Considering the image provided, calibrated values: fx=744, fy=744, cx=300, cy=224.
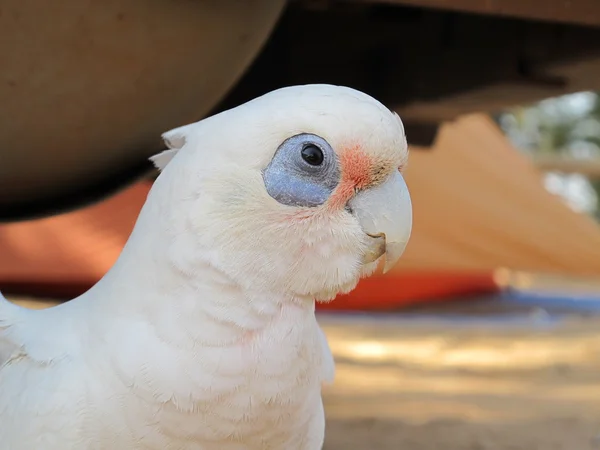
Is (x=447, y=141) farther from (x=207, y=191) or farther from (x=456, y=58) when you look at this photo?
(x=207, y=191)

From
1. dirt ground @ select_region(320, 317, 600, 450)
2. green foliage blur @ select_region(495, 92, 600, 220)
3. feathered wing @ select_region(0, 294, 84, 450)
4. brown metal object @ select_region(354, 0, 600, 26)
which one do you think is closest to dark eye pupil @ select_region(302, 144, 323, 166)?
feathered wing @ select_region(0, 294, 84, 450)

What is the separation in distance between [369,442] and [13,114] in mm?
1256

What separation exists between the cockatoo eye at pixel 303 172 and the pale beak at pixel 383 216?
42mm

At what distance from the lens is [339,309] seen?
5.11 metres

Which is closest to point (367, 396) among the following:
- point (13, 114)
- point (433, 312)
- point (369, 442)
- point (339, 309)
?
point (369, 442)

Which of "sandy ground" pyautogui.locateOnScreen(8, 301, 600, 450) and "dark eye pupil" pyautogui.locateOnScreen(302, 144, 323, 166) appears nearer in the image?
"dark eye pupil" pyautogui.locateOnScreen(302, 144, 323, 166)

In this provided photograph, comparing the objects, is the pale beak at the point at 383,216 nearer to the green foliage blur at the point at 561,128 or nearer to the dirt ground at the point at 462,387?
the dirt ground at the point at 462,387

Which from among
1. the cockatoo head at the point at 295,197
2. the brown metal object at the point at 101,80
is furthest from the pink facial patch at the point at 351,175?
the brown metal object at the point at 101,80

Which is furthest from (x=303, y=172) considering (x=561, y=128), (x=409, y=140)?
(x=561, y=128)

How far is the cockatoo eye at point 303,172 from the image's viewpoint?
838 mm

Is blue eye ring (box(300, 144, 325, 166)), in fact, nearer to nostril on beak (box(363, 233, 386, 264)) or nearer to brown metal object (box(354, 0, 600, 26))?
nostril on beak (box(363, 233, 386, 264))

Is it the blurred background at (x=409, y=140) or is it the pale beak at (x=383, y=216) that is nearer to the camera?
the pale beak at (x=383, y=216)

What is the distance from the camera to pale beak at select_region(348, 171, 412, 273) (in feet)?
2.80

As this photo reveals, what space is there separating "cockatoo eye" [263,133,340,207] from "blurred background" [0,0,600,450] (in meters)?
0.42
